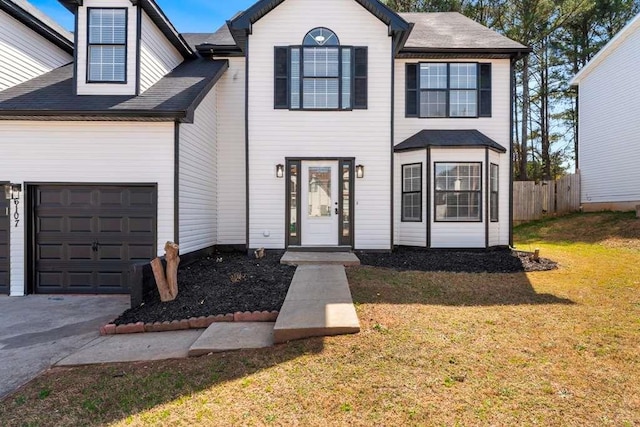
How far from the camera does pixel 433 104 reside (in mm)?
10055

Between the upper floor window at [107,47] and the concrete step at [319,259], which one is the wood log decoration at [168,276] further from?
the upper floor window at [107,47]

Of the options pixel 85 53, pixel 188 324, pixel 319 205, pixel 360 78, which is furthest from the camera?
pixel 319 205

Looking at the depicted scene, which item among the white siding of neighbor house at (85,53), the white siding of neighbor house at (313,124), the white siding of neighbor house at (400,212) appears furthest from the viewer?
the white siding of neighbor house at (400,212)

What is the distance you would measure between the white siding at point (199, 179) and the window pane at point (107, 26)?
2.09 metres

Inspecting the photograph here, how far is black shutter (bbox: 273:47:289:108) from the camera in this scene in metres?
9.01

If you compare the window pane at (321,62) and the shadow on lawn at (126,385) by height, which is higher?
the window pane at (321,62)

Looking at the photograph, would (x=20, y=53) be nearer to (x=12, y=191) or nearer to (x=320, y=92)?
(x=12, y=191)

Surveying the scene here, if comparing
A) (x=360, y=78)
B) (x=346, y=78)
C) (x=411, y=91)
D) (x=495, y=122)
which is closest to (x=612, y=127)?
(x=495, y=122)

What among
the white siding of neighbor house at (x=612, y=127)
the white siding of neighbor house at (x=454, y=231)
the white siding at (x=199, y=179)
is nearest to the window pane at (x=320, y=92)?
the white siding at (x=199, y=179)

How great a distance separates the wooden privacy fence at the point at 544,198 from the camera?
625 inches

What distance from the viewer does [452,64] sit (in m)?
9.98

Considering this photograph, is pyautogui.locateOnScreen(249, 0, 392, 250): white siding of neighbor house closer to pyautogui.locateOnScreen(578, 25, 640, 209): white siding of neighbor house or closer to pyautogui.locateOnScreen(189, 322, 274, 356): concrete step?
pyautogui.locateOnScreen(189, 322, 274, 356): concrete step

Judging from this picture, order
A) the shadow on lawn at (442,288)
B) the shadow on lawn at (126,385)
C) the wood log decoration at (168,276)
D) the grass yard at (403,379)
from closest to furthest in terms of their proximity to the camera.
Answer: the grass yard at (403,379)
the shadow on lawn at (126,385)
the shadow on lawn at (442,288)
the wood log decoration at (168,276)

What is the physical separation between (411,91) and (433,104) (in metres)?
0.70
